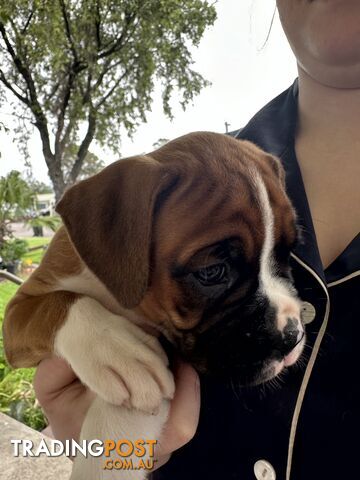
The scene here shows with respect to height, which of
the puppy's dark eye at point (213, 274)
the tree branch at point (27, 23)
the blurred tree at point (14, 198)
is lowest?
the puppy's dark eye at point (213, 274)

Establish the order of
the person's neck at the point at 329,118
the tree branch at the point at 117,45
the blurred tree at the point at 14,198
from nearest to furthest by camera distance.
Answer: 1. the person's neck at the point at 329,118
2. the tree branch at the point at 117,45
3. the blurred tree at the point at 14,198

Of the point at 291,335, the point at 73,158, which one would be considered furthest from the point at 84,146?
the point at 291,335

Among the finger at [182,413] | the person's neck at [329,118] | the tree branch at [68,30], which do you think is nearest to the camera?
the finger at [182,413]

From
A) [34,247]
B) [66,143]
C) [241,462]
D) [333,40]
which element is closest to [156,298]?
[241,462]

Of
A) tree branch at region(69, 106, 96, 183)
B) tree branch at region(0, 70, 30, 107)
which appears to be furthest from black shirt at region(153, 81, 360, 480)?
tree branch at region(0, 70, 30, 107)

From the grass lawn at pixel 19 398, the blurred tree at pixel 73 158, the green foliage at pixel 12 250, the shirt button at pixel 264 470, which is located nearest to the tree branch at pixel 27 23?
the blurred tree at pixel 73 158

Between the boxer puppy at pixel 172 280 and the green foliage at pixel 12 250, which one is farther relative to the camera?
the green foliage at pixel 12 250

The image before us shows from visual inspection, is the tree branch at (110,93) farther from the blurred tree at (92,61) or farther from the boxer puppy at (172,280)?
the boxer puppy at (172,280)
